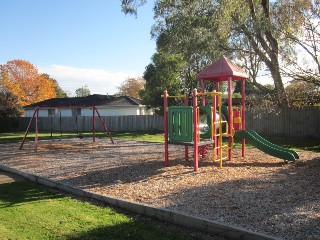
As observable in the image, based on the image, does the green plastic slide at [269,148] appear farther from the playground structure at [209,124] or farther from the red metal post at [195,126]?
the red metal post at [195,126]

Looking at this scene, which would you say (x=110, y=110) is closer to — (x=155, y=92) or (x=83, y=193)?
(x=155, y=92)

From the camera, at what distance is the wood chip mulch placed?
16.9ft

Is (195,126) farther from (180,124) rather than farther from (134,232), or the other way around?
(134,232)

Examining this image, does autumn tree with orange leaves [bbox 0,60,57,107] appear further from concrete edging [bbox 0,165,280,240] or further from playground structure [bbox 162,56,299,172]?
concrete edging [bbox 0,165,280,240]

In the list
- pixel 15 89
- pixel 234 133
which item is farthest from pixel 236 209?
pixel 15 89

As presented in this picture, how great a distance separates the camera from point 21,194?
7398 mm

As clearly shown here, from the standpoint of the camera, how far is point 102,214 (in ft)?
19.3

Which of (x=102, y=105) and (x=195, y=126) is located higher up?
(x=102, y=105)

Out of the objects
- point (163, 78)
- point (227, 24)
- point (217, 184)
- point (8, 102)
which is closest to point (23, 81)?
point (8, 102)

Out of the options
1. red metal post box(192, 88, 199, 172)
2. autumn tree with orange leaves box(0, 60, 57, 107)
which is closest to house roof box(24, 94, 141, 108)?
autumn tree with orange leaves box(0, 60, 57, 107)

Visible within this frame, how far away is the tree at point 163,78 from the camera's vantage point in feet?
102

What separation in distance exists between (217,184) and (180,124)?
254 centimetres

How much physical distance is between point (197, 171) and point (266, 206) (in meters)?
3.40

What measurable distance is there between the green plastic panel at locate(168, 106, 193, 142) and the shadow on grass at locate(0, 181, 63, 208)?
11.7ft
